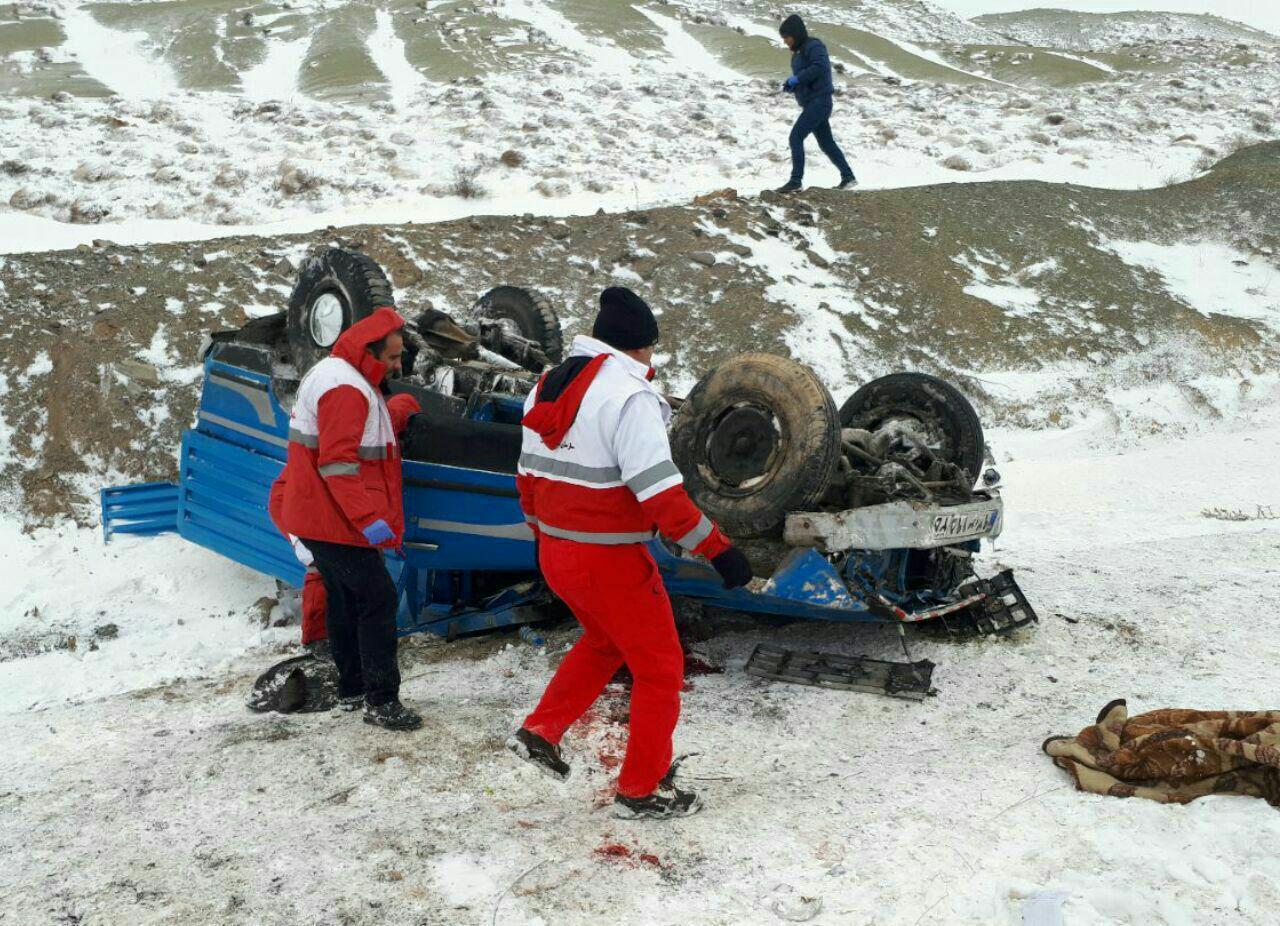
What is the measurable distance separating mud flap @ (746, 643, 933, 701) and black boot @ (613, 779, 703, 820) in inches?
48.2

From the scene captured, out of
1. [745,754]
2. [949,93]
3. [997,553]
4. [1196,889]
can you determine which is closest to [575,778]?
[745,754]

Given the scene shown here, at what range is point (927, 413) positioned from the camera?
213 inches

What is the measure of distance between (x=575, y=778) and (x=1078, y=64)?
33449mm

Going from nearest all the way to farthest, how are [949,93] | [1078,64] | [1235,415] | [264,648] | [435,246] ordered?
[264,648]
[1235,415]
[435,246]
[949,93]
[1078,64]

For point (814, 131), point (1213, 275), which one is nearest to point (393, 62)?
point (814, 131)

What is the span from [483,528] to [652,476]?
1.90 meters

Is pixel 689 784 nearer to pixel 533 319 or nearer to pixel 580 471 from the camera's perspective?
pixel 580 471

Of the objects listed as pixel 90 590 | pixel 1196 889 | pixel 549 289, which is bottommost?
pixel 90 590

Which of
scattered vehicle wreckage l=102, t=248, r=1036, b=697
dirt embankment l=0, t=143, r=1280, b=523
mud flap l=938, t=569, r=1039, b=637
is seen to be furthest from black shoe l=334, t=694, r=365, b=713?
dirt embankment l=0, t=143, r=1280, b=523

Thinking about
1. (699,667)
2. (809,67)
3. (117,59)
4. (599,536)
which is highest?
(809,67)

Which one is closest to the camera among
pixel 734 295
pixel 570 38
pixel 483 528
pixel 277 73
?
pixel 483 528

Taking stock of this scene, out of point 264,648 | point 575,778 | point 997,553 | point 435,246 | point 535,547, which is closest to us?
point 575,778

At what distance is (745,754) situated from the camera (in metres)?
3.81

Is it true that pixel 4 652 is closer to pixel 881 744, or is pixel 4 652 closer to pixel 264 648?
pixel 264 648
